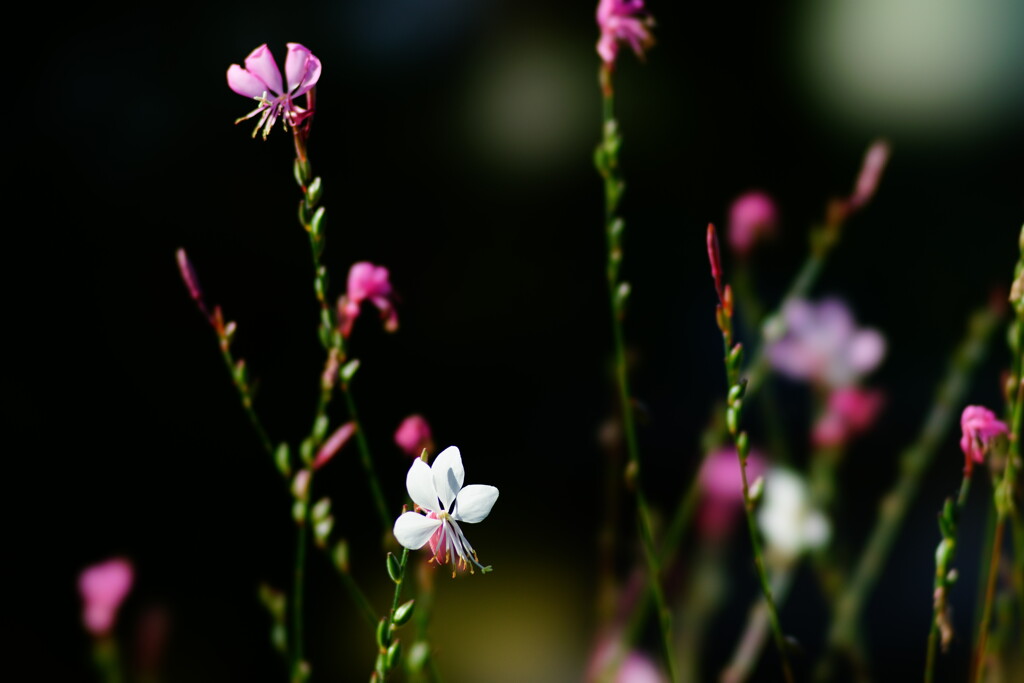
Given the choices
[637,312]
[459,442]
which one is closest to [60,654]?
[459,442]

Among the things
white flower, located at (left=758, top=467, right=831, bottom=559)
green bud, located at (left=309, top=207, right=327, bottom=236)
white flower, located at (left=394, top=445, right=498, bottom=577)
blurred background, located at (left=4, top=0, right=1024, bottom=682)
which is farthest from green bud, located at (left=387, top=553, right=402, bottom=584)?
blurred background, located at (left=4, top=0, right=1024, bottom=682)

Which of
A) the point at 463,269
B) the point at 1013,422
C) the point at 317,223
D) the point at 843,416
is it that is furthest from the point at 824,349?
the point at 463,269

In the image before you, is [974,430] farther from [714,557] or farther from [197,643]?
[197,643]

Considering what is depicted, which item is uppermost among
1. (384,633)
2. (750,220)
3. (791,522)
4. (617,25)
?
(617,25)

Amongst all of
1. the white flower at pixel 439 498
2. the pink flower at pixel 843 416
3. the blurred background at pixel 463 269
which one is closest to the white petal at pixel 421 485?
the white flower at pixel 439 498

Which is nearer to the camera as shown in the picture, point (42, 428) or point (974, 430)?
point (974, 430)

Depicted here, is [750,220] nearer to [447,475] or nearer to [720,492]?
[720,492]

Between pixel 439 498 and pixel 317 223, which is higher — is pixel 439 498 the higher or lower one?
the lower one
